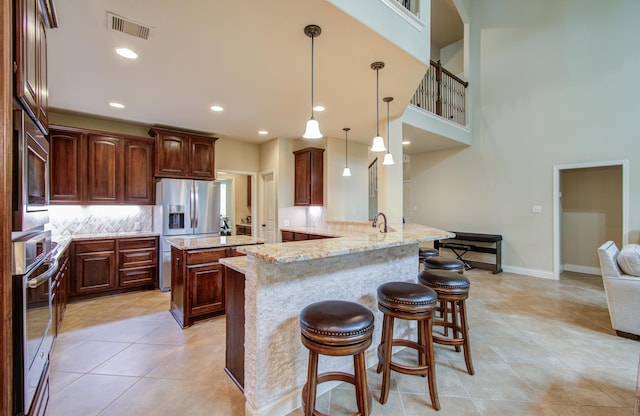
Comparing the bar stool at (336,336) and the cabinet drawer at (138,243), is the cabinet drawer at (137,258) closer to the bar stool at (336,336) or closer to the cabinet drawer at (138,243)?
the cabinet drawer at (138,243)

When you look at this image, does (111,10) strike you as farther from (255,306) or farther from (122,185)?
(122,185)

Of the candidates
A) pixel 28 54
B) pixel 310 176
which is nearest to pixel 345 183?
pixel 310 176

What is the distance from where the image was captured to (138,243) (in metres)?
4.19

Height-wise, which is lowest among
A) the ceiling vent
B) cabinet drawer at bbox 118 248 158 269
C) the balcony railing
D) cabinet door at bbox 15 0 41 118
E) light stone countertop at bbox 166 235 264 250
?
cabinet drawer at bbox 118 248 158 269

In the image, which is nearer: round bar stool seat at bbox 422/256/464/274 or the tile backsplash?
round bar stool seat at bbox 422/256/464/274

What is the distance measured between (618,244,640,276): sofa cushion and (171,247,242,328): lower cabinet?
4120 millimetres

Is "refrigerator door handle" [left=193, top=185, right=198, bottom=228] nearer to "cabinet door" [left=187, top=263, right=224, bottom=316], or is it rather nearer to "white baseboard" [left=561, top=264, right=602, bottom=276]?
"cabinet door" [left=187, top=263, right=224, bottom=316]

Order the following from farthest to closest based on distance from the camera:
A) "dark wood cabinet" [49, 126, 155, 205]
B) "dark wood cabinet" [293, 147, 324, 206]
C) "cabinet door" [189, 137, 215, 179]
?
"dark wood cabinet" [293, 147, 324, 206]
"cabinet door" [189, 137, 215, 179]
"dark wood cabinet" [49, 126, 155, 205]

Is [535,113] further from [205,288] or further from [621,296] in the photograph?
[205,288]

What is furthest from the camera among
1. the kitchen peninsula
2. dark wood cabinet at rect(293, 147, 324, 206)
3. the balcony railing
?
dark wood cabinet at rect(293, 147, 324, 206)

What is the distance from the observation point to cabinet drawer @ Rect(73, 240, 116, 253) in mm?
3723

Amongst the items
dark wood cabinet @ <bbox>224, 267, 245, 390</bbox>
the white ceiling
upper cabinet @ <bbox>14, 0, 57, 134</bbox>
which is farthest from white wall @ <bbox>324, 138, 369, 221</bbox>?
upper cabinet @ <bbox>14, 0, 57, 134</bbox>

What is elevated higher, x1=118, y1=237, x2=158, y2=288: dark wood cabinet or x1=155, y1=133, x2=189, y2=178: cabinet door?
x1=155, y1=133, x2=189, y2=178: cabinet door

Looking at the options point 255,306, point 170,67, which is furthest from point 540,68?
point 255,306
